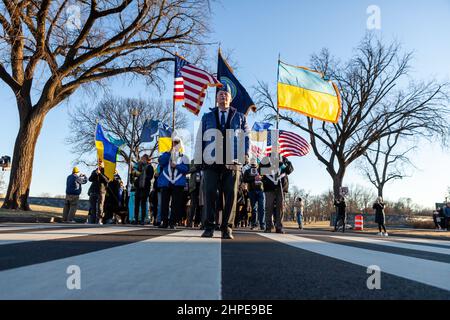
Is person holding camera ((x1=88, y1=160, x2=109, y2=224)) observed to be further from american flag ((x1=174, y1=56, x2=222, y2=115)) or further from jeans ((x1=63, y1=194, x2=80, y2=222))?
american flag ((x1=174, y1=56, x2=222, y2=115))

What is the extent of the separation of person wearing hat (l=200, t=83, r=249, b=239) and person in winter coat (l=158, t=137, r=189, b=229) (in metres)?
3.79

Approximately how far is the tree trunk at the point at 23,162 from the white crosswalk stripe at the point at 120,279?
1350 centimetres

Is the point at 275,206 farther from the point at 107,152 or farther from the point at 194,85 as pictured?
the point at 107,152

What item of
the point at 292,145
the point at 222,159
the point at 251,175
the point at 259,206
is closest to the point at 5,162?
the point at 251,175

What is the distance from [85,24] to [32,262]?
15.0 metres

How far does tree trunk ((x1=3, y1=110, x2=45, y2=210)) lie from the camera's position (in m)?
14.3

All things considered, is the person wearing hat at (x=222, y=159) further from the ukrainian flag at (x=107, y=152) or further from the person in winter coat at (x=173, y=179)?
the ukrainian flag at (x=107, y=152)

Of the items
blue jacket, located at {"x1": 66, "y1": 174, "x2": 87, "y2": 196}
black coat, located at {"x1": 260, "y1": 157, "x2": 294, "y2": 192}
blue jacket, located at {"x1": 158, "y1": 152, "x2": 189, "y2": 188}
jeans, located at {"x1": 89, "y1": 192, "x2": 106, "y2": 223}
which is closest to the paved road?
black coat, located at {"x1": 260, "y1": 157, "x2": 294, "y2": 192}

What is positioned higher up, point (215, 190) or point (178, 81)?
point (178, 81)

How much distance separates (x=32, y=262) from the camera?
225 cm

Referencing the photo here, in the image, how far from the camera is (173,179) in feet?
29.4

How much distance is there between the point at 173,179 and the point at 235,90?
23.3 feet

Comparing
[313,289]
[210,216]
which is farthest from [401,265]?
[210,216]

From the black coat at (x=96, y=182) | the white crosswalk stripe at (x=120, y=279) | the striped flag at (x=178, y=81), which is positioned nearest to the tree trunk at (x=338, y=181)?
the striped flag at (x=178, y=81)
